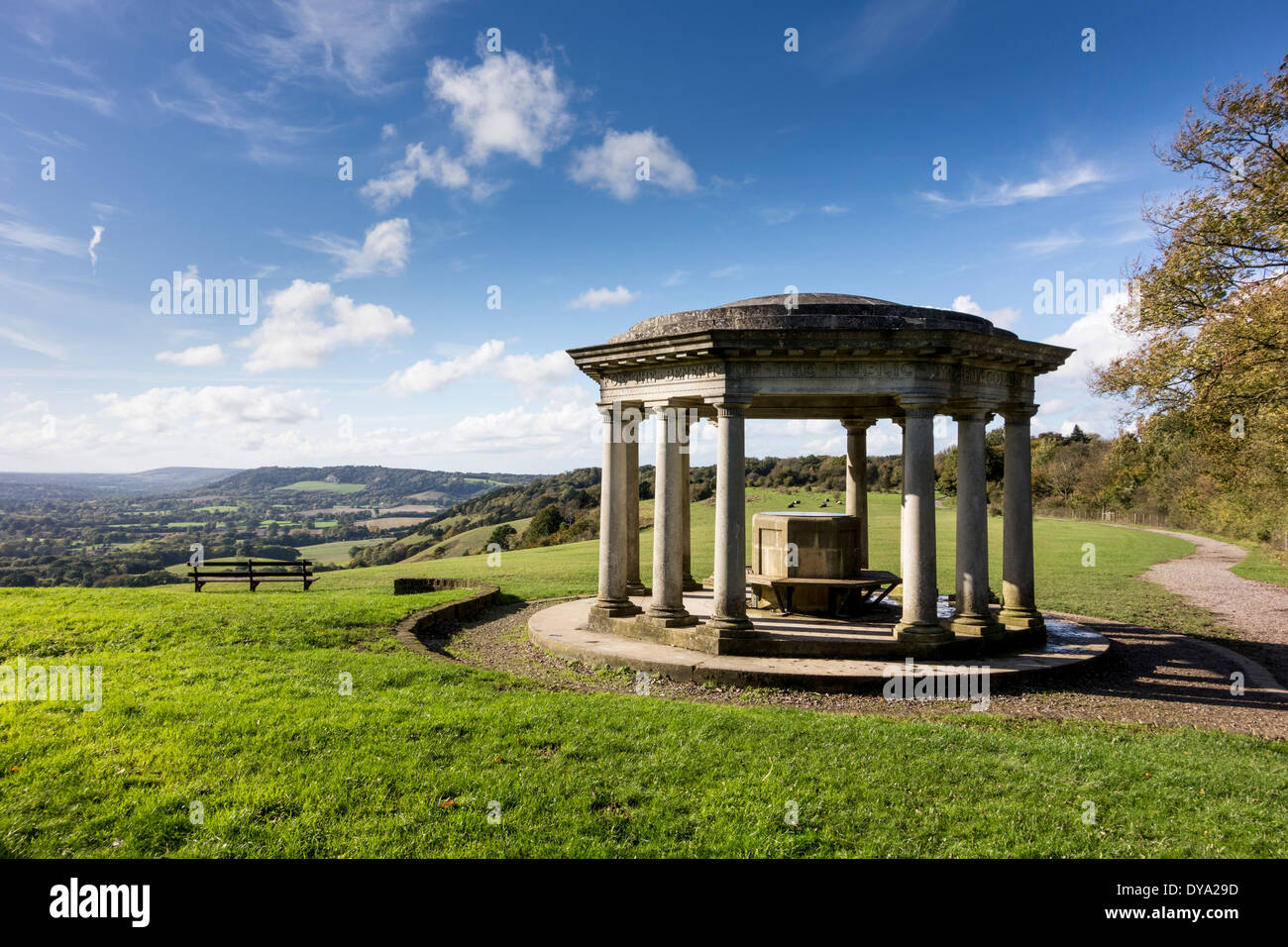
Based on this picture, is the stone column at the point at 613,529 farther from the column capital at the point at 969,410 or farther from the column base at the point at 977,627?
the column capital at the point at 969,410

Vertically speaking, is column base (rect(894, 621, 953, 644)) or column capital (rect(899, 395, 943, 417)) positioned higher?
column capital (rect(899, 395, 943, 417))

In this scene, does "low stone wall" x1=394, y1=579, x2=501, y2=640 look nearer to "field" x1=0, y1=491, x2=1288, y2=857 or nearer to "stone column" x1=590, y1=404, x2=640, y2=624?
"stone column" x1=590, y1=404, x2=640, y2=624

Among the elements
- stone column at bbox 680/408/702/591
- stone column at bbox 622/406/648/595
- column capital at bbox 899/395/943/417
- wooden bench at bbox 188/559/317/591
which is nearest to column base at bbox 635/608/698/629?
stone column at bbox 680/408/702/591

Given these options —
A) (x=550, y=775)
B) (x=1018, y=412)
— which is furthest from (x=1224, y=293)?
(x=550, y=775)

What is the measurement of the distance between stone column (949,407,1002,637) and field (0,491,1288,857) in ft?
12.3

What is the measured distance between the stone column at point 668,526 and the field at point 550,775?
3.60 meters

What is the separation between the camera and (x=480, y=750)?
7172 millimetres

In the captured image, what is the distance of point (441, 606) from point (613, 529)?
18.7 feet

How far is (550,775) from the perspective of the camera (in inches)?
264

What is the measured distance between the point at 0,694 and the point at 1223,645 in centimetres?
2282

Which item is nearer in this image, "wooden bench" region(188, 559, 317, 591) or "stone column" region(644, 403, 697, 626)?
"stone column" region(644, 403, 697, 626)

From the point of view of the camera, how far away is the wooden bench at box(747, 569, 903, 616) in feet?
45.7
